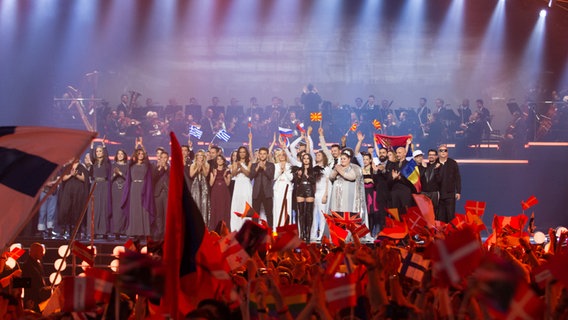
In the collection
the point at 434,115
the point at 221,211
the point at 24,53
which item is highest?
the point at 24,53

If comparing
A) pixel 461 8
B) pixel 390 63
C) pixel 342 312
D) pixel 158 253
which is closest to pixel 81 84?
pixel 390 63

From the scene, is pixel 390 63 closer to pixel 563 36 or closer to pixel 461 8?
Answer: pixel 461 8

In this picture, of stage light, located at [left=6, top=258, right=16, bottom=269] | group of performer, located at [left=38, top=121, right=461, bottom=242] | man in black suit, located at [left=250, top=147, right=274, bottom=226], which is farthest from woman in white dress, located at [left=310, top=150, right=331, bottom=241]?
stage light, located at [left=6, top=258, right=16, bottom=269]

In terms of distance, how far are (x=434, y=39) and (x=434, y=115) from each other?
1771 millimetres

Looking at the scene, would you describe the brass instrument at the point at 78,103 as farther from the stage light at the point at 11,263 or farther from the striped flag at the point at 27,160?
the striped flag at the point at 27,160

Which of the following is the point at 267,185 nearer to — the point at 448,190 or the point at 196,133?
the point at 196,133

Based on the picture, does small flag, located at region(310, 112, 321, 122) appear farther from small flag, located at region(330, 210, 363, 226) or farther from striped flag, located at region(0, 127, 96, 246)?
striped flag, located at region(0, 127, 96, 246)

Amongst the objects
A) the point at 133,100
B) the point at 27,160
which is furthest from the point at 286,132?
the point at 27,160

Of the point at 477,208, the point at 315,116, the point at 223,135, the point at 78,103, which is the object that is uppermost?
the point at 78,103

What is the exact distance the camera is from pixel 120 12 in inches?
762

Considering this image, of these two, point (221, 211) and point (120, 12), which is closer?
point (221, 211)

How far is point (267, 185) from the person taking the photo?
1734 centimetres

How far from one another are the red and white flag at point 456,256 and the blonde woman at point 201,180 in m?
14.4

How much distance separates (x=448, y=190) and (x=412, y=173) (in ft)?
2.55
